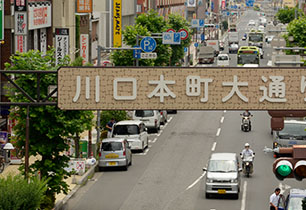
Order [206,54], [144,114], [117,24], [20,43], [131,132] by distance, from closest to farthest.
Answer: [20,43]
[131,132]
[144,114]
[117,24]
[206,54]

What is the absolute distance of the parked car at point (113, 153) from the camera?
42375 mm

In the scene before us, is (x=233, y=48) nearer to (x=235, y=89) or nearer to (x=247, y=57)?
(x=247, y=57)

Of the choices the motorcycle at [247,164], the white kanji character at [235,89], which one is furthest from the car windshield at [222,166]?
the white kanji character at [235,89]

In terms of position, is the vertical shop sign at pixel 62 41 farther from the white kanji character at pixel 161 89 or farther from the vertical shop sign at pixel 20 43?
the white kanji character at pixel 161 89

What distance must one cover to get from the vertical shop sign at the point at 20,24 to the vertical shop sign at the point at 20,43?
929 millimetres

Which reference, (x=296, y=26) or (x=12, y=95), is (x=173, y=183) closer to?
(x=12, y=95)

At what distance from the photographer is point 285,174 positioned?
15.0m

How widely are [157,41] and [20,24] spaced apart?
96.6ft

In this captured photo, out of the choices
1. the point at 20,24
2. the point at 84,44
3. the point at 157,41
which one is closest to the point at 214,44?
the point at 157,41

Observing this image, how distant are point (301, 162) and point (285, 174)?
377mm

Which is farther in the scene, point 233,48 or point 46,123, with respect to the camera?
point 233,48

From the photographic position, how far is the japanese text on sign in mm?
23281

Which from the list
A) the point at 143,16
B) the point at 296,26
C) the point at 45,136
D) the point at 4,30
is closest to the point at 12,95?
the point at 45,136

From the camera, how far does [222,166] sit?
1437 inches
